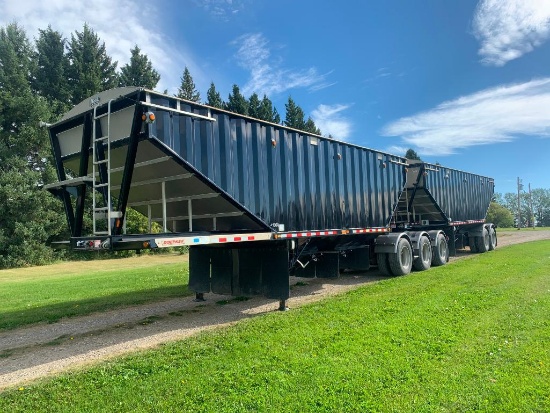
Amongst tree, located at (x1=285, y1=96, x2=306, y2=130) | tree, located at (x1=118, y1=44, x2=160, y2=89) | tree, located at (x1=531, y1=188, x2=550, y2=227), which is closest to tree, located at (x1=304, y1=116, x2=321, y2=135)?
tree, located at (x1=285, y1=96, x2=306, y2=130)

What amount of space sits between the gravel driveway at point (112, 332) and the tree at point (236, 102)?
4032 cm

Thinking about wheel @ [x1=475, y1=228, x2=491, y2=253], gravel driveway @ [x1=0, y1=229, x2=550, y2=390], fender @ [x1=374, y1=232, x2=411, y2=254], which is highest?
fender @ [x1=374, y1=232, x2=411, y2=254]

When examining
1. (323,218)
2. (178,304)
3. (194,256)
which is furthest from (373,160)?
(178,304)

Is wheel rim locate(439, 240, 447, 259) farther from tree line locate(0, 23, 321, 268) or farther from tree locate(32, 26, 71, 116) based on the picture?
tree locate(32, 26, 71, 116)

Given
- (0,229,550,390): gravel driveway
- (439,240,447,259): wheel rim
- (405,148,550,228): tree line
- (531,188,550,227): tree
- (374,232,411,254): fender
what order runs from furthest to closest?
(531,188,550,227): tree
(405,148,550,228): tree line
(439,240,447,259): wheel rim
(374,232,411,254): fender
(0,229,550,390): gravel driveway

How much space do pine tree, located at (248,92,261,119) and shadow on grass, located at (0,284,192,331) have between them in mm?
40396

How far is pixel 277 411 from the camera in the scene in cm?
385

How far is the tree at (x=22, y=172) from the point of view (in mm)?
28312

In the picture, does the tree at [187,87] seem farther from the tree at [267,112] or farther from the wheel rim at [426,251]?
the wheel rim at [426,251]

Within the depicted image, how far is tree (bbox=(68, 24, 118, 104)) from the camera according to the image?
120 ft

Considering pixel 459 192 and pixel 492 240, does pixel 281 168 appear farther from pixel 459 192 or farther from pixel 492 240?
pixel 492 240

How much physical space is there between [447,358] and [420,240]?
30.4ft

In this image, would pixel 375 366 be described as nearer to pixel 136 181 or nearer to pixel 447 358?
pixel 447 358

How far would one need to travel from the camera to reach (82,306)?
1002 centimetres
